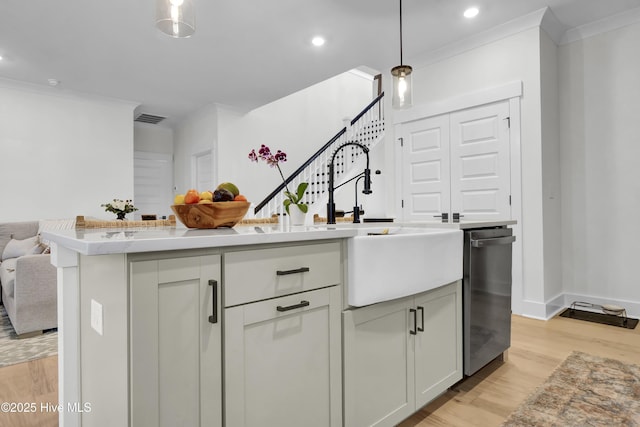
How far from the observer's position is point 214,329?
0.99 m

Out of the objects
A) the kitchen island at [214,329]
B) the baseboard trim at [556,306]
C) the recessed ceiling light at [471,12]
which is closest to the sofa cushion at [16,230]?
the kitchen island at [214,329]

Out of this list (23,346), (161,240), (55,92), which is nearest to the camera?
(161,240)

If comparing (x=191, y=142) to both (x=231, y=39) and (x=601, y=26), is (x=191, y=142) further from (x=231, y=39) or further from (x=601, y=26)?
(x=601, y=26)

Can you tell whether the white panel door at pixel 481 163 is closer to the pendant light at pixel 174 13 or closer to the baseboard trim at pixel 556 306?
the baseboard trim at pixel 556 306

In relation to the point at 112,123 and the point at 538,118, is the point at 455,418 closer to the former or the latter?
the point at 538,118

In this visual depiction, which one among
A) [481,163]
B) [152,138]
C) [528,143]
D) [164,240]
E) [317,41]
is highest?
[317,41]

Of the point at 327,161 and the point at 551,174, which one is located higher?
the point at 327,161

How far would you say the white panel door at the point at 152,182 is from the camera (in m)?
7.10

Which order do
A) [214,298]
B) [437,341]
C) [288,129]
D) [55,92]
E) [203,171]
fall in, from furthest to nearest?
[288,129], [203,171], [55,92], [437,341], [214,298]

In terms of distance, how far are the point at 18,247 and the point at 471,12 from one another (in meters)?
5.49

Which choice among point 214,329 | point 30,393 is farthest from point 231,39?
point 214,329

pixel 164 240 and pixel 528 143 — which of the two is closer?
pixel 164 240

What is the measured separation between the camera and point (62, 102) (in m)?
5.43

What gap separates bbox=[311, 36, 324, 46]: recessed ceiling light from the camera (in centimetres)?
392
